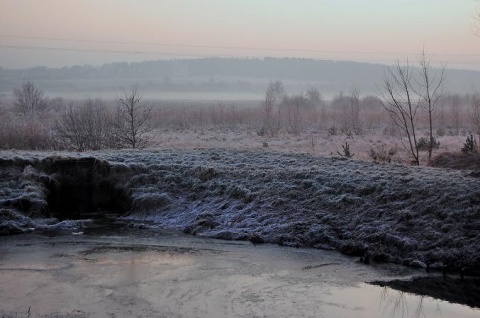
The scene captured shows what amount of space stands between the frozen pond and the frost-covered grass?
92 centimetres

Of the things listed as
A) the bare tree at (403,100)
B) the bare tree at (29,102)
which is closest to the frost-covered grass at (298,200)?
the bare tree at (403,100)

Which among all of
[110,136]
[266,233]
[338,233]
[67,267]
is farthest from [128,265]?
[110,136]

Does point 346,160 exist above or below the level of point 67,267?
above

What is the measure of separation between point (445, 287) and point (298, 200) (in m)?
6.09

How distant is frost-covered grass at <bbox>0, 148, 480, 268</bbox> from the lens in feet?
43.8

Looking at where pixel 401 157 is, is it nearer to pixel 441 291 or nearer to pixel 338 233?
pixel 338 233

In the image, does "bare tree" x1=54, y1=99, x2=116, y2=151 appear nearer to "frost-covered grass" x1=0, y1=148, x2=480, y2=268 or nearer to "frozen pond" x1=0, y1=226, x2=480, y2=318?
"frost-covered grass" x1=0, y1=148, x2=480, y2=268

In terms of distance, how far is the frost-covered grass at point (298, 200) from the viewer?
1334 centimetres

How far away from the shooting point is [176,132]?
155 feet

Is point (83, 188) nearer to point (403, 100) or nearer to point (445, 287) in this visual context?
point (445, 287)

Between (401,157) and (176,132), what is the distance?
24.3 metres

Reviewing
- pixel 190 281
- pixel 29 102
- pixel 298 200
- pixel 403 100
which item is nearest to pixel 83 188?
pixel 298 200

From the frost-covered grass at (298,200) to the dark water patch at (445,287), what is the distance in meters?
0.81

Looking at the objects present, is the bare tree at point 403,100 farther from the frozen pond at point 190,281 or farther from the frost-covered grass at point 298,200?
the frozen pond at point 190,281
